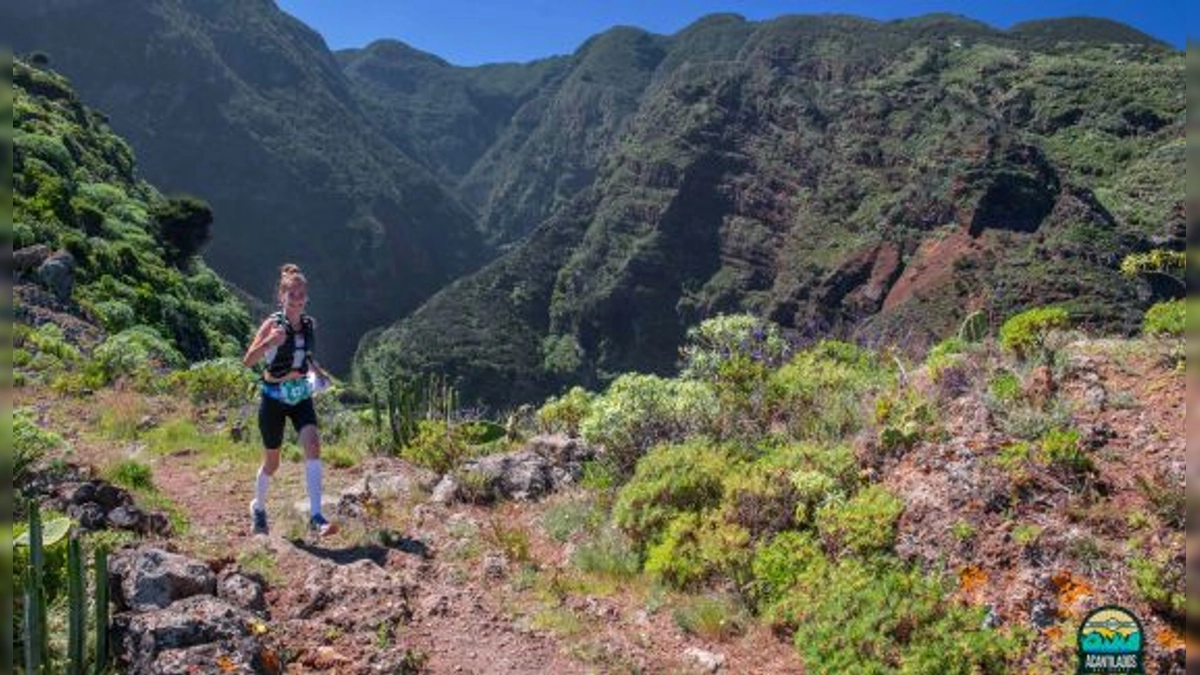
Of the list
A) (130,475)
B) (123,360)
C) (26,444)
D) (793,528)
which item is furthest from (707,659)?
(123,360)

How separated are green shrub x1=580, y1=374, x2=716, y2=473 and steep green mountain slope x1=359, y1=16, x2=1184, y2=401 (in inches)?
2032

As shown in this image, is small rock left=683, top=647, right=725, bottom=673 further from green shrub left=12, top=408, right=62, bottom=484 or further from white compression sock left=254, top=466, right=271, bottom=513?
green shrub left=12, top=408, right=62, bottom=484

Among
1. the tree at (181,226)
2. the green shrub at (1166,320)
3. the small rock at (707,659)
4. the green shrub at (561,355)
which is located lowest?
the green shrub at (561,355)

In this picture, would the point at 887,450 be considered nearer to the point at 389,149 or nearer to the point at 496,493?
the point at 496,493

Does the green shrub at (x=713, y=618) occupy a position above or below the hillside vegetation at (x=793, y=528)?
below

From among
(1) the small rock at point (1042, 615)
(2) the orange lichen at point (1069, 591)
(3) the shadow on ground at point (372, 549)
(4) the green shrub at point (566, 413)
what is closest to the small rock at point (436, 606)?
(3) the shadow on ground at point (372, 549)

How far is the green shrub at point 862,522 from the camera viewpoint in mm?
5789

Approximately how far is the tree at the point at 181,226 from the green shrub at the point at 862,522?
28.7 metres

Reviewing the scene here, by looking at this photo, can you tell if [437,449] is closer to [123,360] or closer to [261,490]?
[261,490]

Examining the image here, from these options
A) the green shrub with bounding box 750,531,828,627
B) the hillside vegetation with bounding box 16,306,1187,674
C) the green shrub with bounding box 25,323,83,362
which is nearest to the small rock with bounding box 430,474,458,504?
the hillside vegetation with bounding box 16,306,1187,674

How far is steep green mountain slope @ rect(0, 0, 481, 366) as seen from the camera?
134625mm

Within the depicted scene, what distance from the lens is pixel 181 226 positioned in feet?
107

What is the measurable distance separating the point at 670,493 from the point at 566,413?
375cm

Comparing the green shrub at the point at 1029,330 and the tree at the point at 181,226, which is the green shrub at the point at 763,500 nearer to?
the green shrub at the point at 1029,330
